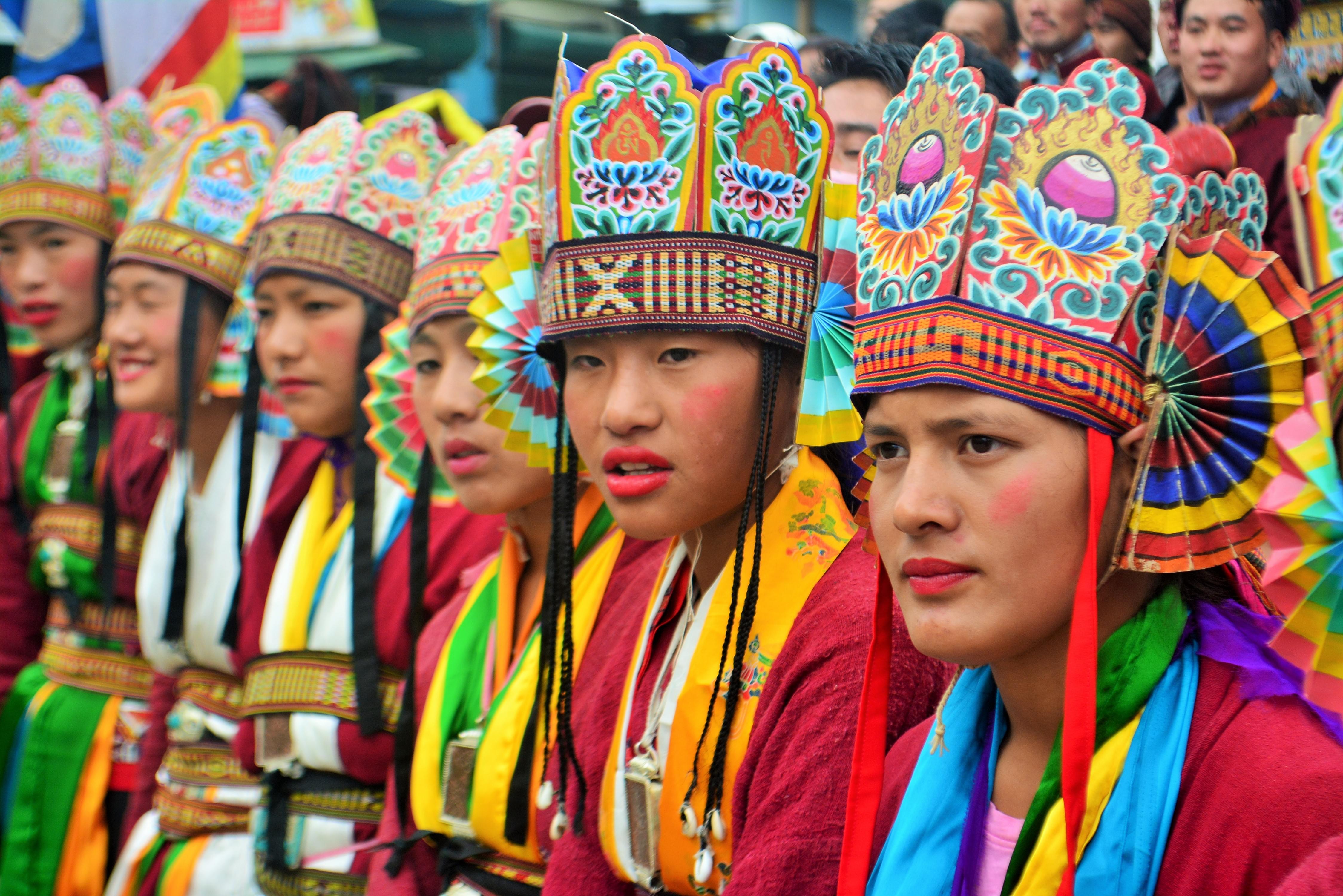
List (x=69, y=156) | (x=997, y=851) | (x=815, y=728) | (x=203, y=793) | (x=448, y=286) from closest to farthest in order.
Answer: (x=997, y=851) → (x=815, y=728) → (x=448, y=286) → (x=203, y=793) → (x=69, y=156)

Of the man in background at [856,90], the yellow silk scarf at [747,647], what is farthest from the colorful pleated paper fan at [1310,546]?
the man in background at [856,90]

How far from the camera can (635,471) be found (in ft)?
8.12

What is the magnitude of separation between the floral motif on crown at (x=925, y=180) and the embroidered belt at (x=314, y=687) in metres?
2.10

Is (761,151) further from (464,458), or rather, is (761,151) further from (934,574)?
(464,458)

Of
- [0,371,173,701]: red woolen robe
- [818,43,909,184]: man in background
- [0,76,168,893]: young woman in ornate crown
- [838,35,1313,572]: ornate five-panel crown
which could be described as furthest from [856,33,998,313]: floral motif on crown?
[0,76,168,893]: young woman in ornate crown

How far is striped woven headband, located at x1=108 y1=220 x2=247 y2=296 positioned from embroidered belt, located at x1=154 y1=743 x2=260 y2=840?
5.05 ft

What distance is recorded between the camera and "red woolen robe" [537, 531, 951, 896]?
214cm

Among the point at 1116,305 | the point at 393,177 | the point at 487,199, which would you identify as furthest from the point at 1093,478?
the point at 393,177

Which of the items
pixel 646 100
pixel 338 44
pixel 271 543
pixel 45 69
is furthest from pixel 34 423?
pixel 646 100

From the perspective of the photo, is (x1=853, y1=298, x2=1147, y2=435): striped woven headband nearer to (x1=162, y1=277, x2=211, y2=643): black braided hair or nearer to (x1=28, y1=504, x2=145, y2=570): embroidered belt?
(x1=162, y1=277, x2=211, y2=643): black braided hair

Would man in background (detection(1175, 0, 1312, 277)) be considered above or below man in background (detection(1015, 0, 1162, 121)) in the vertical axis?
below

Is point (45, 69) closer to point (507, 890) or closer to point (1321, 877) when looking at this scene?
point (507, 890)

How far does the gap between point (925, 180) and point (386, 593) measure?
91.7 inches

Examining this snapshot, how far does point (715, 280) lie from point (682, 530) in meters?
0.45
